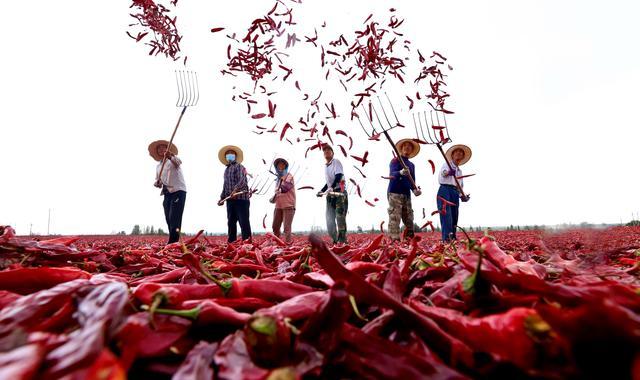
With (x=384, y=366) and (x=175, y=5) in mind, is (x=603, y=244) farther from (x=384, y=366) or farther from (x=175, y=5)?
(x=175, y=5)

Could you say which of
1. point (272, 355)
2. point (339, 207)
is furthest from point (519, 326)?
point (339, 207)

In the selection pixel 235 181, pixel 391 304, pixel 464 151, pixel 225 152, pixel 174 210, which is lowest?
pixel 391 304

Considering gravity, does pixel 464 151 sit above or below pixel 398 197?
above

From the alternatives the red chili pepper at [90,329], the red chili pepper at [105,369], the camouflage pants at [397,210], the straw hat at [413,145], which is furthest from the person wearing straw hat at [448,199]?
the red chili pepper at [105,369]

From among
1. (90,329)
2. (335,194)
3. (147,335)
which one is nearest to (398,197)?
(335,194)

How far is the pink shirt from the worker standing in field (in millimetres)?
662

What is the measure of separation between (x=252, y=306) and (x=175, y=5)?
4673 mm

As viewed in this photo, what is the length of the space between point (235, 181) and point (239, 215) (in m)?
0.74

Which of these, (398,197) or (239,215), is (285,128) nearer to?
(239,215)

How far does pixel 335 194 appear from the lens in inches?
300

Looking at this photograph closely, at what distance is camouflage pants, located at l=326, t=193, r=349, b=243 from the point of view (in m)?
7.66

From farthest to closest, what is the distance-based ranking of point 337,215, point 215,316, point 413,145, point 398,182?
point 413,145 < point 337,215 < point 398,182 < point 215,316

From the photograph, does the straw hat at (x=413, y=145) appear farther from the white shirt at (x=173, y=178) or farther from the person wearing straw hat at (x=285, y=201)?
the white shirt at (x=173, y=178)

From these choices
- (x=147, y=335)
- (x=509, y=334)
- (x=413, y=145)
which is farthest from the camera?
(x=413, y=145)
